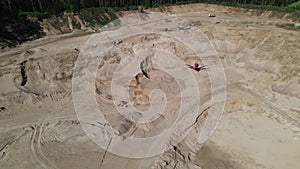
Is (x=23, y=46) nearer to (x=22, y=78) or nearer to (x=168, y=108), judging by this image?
(x=22, y=78)

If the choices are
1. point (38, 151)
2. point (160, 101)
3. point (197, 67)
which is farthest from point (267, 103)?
point (38, 151)

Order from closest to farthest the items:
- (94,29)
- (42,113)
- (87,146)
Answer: (87,146), (42,113), (94,29)

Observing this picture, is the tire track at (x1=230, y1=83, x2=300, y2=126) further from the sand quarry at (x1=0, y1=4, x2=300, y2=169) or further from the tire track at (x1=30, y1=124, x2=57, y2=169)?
the tire track at (x1=30, y1=124, x2=57, y2=169)

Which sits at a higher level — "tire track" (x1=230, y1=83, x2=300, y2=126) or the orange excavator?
the orange excavator

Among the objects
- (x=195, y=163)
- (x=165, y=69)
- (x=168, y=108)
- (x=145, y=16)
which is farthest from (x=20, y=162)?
(x=145, y=16)

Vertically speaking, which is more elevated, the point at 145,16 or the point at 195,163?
the point at 145,16

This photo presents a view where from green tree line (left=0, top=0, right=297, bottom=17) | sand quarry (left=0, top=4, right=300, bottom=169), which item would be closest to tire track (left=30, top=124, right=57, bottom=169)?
sand quarry (left=0, top=4, right=300, bottom=169)
